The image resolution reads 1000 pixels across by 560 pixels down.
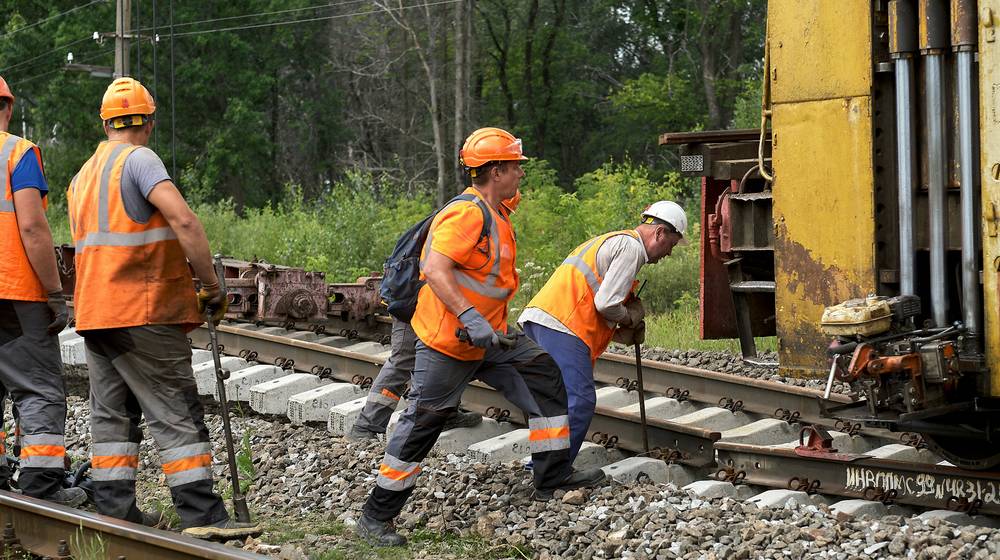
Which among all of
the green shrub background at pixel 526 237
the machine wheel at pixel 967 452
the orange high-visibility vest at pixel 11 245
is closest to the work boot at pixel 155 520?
the orange high-visibility vest at pixel 11 245

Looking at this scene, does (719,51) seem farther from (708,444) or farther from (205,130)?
(708,444)

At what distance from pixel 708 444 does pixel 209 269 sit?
3099 mm

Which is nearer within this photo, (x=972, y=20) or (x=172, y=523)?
(x=972, y=20)

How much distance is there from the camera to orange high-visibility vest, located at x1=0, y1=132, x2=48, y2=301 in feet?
20.4

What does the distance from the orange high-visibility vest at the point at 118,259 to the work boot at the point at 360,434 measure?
2.15 meters

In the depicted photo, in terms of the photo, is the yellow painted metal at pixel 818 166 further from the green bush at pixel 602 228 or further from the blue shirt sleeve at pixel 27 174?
the green bush at pixel 602 228

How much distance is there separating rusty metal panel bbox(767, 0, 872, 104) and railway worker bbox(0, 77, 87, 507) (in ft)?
12.1

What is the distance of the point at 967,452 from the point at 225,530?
3.65m

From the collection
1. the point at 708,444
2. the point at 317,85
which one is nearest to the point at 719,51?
the point at 317,85

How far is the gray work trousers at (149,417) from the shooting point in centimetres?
560

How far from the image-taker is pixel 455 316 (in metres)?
5.74

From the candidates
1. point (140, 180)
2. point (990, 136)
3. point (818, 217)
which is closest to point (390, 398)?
point (140, 180)

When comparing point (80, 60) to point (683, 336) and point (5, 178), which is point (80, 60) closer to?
point (683, 336)

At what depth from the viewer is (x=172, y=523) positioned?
6281 millimetres
